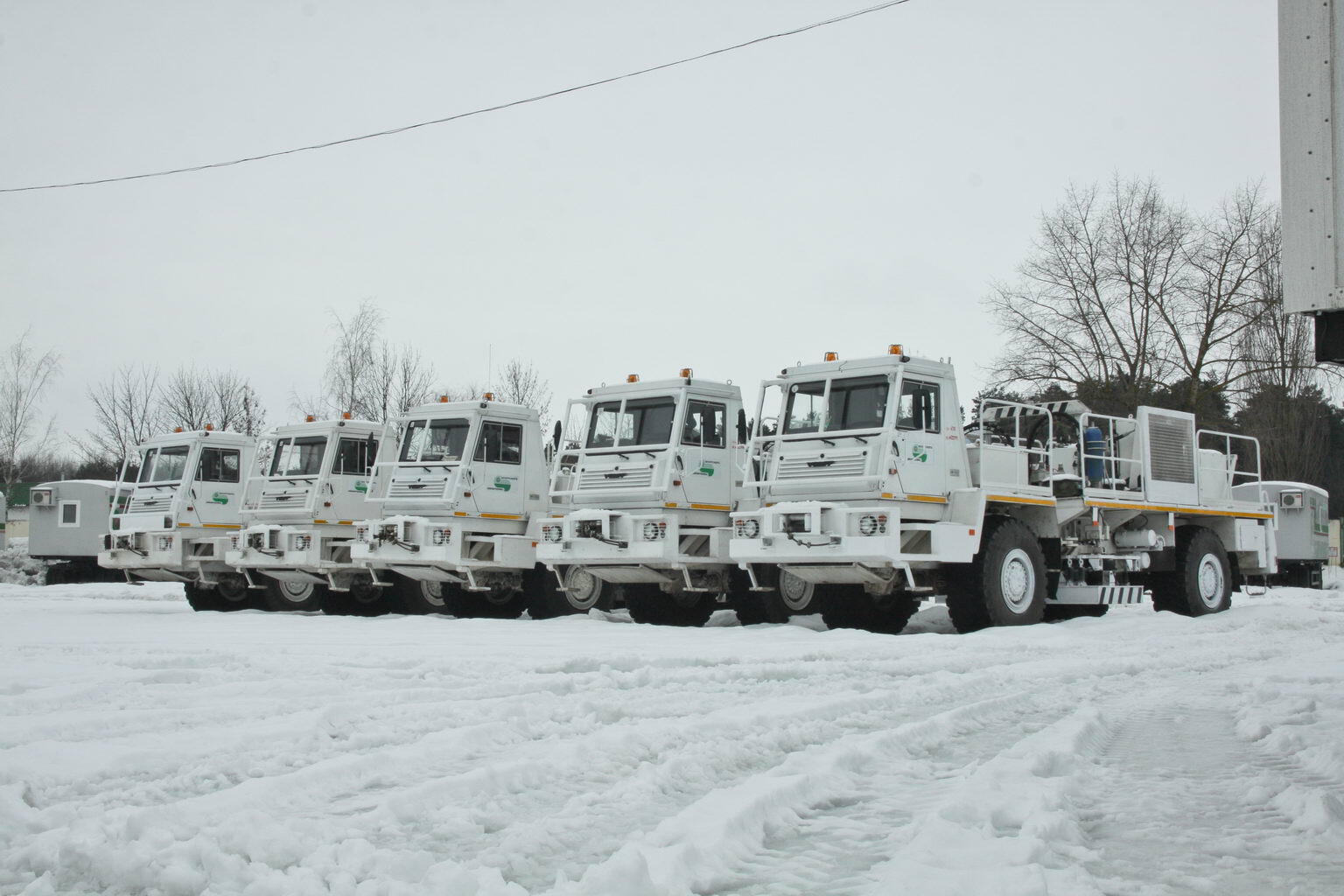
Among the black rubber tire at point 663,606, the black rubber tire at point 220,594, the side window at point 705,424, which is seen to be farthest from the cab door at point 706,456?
the black rubber tire at point 220,594

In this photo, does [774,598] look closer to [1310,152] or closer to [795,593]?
[795,593]

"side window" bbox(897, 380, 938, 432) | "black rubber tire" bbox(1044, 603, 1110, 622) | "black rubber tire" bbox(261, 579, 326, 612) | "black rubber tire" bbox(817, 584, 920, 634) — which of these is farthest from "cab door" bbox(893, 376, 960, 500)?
"black rubber tire" bbox(261, 579, 326, 612)

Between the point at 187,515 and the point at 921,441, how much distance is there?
13.1 metres

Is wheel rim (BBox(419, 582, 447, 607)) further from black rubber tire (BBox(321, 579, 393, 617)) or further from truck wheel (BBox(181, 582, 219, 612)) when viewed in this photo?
truck wheel (BBox(181, 582, 219, 612))

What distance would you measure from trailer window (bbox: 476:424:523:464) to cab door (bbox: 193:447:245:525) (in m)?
5.92

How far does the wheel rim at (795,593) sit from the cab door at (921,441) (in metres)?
2.46

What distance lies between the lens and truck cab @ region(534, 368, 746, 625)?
643 inches

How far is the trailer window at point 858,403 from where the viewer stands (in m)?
15.0

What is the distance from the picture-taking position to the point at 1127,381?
121 feet

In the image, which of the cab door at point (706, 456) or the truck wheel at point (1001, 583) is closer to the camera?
the truck wheel at point (1001, 583)

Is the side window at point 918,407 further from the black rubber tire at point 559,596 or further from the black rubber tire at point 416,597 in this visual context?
the black rubber tire at point 416,597

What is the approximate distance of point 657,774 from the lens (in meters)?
5.84

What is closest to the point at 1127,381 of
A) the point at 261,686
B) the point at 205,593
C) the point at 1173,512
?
the point at 1173,512

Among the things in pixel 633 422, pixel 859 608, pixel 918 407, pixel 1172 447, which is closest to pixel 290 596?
pixel 633 422
